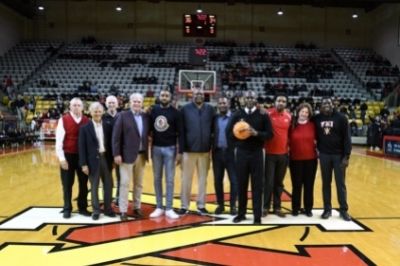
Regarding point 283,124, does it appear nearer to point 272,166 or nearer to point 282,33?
point 272,166

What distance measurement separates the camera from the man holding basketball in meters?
5.65

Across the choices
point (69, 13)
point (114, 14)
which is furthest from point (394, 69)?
point (69, 13)

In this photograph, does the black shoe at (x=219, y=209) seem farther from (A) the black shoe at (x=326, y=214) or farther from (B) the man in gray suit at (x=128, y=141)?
(A) the black shoe at (x=326, y=214)

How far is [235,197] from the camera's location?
6.29m

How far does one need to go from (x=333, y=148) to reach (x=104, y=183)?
9.59 ft

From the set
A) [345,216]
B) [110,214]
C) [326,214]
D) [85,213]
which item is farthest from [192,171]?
[345,216]

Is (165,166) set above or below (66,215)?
Answer: above

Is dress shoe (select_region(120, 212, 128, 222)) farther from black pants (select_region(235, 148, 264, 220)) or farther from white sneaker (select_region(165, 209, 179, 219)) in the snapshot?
black pants (select_region(235, 148, 264, 220))

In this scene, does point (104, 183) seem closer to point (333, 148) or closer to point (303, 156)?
point (303, 156)

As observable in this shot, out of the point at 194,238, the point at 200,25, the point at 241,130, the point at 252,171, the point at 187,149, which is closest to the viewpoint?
the point at 194,238

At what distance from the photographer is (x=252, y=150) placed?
566 cm

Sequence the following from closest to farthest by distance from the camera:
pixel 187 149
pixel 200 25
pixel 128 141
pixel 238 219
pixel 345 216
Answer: pixel 238 219
pixel 128 141
pixel 345 216
pixel 187 149
pixel 200 25

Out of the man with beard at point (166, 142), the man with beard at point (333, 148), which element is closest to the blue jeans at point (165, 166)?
the man with beard at point (166, 142)

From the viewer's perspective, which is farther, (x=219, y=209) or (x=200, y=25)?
(x=200, y=25)
